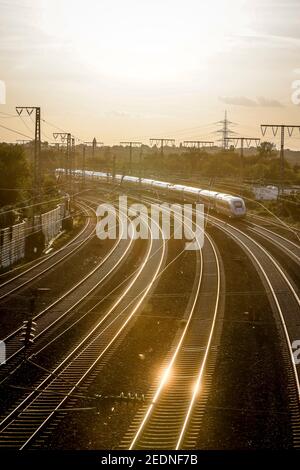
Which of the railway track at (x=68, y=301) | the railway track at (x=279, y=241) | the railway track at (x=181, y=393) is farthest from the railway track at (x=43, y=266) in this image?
the railway track at (x=279, y=241)

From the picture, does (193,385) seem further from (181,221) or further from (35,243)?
(181,221)

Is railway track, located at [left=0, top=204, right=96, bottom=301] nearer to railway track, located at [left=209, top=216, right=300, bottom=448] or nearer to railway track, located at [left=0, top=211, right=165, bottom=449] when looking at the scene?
railway track, located at [left=0, top=211, right=165, bottom=449]

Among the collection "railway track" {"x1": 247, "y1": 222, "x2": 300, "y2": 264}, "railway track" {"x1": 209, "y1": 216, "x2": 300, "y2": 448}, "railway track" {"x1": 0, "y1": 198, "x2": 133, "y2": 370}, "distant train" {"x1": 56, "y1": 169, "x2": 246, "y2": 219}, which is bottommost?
Result: "railway track" {"x1": 0, "y1": 198, "x2": 133, "y2": 370}

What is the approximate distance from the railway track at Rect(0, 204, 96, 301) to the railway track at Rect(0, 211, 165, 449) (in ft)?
15.4

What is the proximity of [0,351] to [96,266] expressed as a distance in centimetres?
1419

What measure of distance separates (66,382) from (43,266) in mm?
16343

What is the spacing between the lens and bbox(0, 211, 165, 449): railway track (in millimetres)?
11361

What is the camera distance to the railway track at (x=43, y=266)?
24.6 metres

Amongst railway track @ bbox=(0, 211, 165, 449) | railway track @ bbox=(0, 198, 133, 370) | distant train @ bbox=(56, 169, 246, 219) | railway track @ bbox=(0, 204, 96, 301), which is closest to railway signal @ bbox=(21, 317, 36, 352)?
railway track @ bbox=(0, 198, 133, 370)

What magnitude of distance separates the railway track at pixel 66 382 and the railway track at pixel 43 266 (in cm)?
468

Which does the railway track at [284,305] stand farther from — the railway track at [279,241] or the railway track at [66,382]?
the railway track at [66,382]

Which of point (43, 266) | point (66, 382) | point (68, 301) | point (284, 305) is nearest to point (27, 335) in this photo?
point (66, 382)

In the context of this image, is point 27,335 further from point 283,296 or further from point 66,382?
point 283,296

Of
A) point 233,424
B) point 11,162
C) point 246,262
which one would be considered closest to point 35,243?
point 246,262
